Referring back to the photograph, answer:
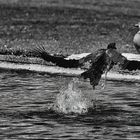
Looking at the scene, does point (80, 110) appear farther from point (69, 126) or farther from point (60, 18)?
point (60, 18)

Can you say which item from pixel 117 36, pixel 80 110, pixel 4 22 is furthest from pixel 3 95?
pixel 4 22

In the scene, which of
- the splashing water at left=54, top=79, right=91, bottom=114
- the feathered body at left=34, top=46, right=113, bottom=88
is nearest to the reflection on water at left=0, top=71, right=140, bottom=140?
the splashing water at left=54, top=79, right=91, bottom=114

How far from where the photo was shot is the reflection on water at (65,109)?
31.6 ft

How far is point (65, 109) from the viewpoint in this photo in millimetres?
11484

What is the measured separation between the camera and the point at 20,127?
990 centimetres

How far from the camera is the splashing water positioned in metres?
11.5

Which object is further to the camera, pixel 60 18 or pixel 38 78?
pixel 60 18

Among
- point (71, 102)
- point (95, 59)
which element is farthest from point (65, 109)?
point (95, 59)

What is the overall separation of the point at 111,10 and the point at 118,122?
2408 centimetres

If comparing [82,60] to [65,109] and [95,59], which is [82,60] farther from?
[65,109]

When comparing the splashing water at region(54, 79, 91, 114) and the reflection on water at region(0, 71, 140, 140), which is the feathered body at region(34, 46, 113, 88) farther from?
the splashing water at region(54, 79, 91, 114)

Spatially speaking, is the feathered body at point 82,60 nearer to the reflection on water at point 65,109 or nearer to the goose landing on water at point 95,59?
the goose landing on water at point 95,59

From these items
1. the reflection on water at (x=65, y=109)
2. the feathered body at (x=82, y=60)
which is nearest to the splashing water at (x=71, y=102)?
the reflection on water at (x=65, y=109)

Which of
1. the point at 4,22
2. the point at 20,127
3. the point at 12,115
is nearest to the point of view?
the point at 20,127
